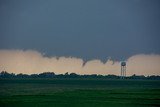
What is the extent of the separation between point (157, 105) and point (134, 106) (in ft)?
13.5

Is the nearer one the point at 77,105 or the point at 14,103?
the point at 77,105

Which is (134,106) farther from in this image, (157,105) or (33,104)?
(33,104)

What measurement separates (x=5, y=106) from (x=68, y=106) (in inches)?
395

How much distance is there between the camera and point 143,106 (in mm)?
64500

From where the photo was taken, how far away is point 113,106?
65.4 metres

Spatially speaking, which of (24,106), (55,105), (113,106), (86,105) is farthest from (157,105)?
(24,106)

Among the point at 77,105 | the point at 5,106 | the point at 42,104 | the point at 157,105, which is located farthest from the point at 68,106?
the point at 157,105

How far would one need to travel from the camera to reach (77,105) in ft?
213

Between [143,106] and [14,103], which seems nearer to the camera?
[143,106]

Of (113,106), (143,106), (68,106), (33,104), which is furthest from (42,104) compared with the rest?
(143,106)

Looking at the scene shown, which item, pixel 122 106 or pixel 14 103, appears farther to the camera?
pixel 14 103

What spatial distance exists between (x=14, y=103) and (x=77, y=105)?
11743 mm

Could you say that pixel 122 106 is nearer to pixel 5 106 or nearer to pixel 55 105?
pixel 55 105

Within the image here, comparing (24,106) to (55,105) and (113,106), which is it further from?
(113,106)
